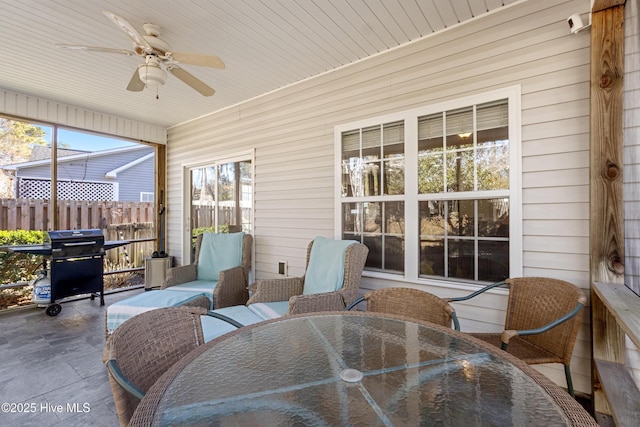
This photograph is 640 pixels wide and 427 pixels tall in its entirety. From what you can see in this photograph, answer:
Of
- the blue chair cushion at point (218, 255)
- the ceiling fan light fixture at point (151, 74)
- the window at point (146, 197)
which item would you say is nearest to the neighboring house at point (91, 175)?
the window at point (146, 197)

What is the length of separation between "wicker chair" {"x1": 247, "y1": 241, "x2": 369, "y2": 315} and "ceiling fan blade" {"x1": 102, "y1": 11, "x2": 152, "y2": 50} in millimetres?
2215

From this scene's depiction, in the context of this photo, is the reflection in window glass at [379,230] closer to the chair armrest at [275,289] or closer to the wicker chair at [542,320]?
the chair armrest at [275,289]

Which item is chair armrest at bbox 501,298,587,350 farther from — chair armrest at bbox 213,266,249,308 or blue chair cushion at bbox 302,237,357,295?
chair armrest at bbox 213,266,249,308

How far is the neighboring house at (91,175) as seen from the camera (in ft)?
13.9

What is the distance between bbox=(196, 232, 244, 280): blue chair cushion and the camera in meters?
3.68

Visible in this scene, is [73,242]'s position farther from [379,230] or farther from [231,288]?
[379,230]

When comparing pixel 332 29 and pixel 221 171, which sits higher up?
pixel 332 29

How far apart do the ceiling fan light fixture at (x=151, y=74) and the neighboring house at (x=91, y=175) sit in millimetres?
3152

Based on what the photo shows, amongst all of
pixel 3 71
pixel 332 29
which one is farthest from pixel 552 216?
pixel 3 71

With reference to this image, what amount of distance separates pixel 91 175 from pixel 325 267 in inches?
201

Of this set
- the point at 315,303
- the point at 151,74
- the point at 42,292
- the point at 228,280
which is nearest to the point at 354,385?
the point at 315,303

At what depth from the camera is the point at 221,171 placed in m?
4.66

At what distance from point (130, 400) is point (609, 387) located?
2.42 metres

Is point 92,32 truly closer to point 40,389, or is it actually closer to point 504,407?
point 40,389
